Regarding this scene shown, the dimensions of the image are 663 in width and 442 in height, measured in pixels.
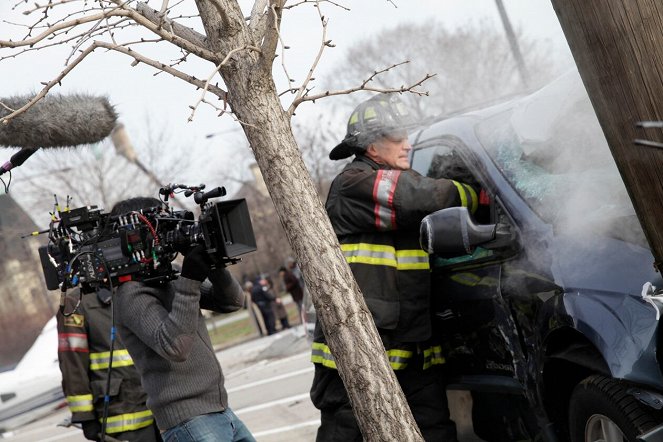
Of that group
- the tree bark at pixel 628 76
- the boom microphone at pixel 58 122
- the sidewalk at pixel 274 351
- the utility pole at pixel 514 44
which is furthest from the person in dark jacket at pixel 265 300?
→ the tree bark at pixel 628 76

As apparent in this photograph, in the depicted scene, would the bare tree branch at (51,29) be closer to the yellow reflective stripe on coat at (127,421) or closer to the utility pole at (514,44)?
the yellow reflective stripe on coat at (127,421)

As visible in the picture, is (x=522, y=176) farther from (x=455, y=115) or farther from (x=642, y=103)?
(x=642, y=103)

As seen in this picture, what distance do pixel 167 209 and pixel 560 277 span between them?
1.74m

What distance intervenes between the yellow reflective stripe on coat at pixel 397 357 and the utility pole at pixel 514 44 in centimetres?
247

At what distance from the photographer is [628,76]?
2.40 metres

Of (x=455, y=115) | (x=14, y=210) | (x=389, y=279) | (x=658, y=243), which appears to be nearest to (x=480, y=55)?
(x=455, y=115)

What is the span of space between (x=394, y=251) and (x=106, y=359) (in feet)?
6.41

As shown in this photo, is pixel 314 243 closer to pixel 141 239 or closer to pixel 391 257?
pixel 141 239

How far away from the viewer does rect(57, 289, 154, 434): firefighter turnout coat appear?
5000 millimetres

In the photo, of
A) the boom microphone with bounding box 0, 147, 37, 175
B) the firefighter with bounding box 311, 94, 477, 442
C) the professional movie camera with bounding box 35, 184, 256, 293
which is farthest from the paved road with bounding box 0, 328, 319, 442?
the boom microphone with bounding box 0, 147, 37, 175

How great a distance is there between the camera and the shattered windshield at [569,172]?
11.0 feet

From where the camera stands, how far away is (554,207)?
3670 mm

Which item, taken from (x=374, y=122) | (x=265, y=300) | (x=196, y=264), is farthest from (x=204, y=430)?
(x=265, y=300)

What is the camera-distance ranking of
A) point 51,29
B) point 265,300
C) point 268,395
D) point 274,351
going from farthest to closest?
point 265,300
point 274,351
point 268,395
point 51,29
